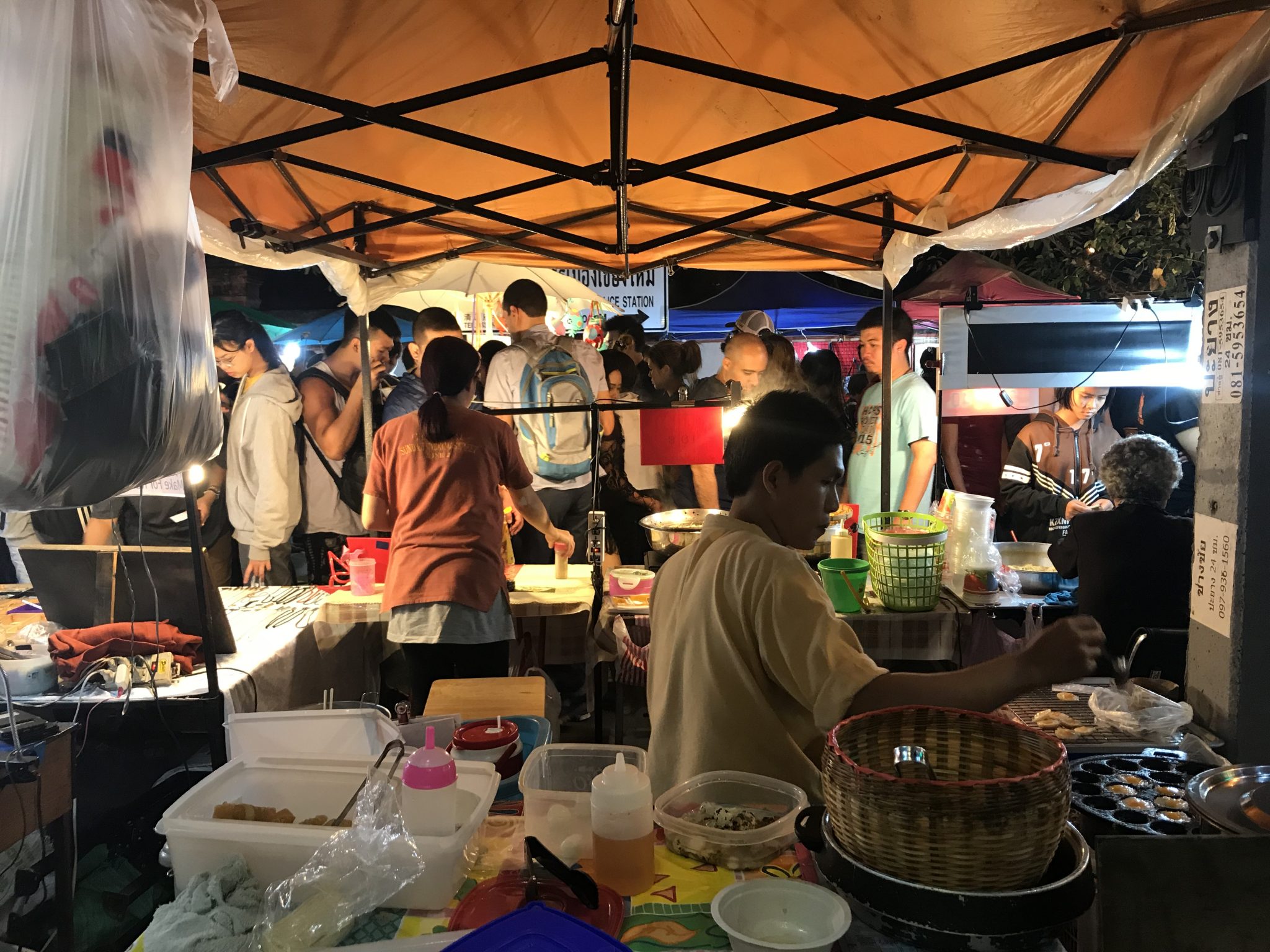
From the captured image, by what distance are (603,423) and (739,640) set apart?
4155 millimetres

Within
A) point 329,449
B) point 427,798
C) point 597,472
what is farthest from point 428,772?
point 329,449

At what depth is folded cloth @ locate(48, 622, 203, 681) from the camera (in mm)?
3023

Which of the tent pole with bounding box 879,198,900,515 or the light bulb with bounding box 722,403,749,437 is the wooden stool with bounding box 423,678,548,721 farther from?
the tent pole with bounding box 879,198,900,515

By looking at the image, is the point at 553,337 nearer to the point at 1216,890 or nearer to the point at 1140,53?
the point at 1140,53

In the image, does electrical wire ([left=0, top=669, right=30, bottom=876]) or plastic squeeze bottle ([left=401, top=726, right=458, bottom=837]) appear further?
electrical wire ([left=0, top=669, right=30, bottom=876])

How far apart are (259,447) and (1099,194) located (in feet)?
16.2

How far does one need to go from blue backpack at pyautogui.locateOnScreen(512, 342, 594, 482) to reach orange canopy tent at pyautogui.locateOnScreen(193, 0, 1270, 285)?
0.96 metres

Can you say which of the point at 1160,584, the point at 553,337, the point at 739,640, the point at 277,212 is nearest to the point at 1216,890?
the point at 739,640

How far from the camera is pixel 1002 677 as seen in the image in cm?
165

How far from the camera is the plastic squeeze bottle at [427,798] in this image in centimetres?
150

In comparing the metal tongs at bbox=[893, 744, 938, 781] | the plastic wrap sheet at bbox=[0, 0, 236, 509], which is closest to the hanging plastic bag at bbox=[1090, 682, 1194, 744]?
the metal tongs at bbox=[893, 744, 938, 781]

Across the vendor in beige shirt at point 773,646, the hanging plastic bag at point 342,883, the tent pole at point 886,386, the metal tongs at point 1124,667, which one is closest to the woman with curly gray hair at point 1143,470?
the metal tongs at point 1124,667

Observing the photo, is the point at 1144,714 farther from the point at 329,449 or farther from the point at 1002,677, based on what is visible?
the point at 329,449

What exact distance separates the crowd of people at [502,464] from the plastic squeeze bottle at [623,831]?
2.27 meters
